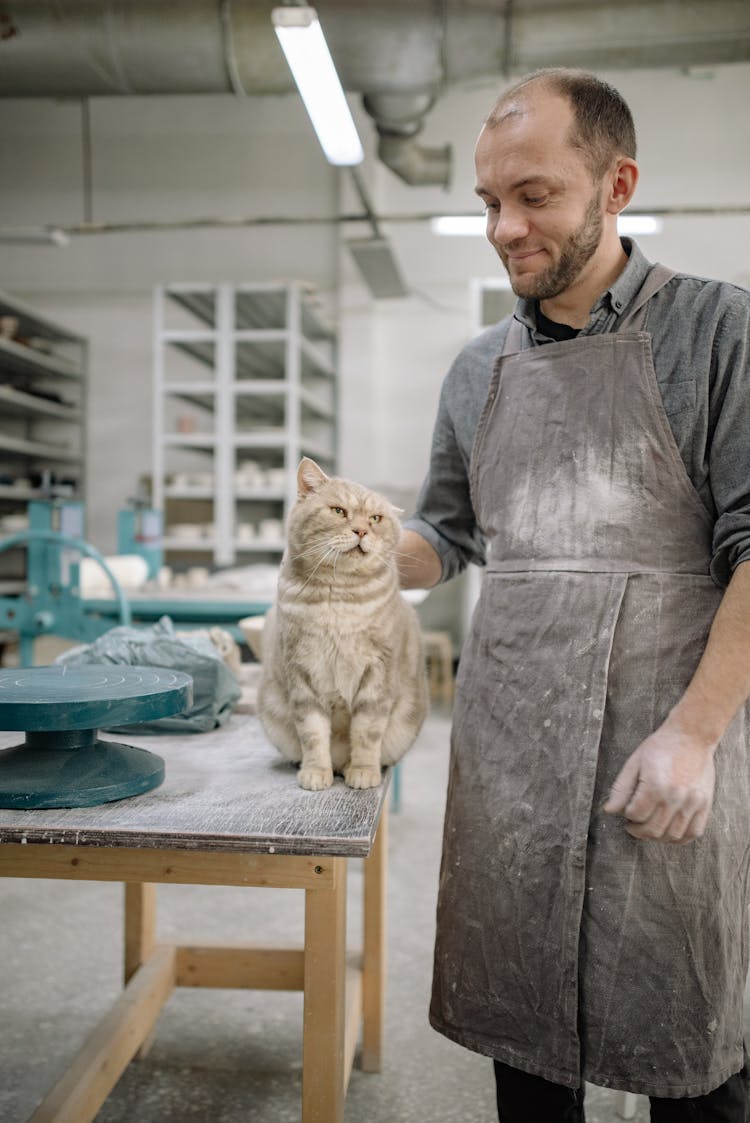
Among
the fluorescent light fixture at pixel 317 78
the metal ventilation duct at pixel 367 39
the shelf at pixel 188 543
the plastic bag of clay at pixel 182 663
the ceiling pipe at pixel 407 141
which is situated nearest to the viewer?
the plastic bag of clay at pixel 182 663

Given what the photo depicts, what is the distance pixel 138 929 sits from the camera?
82.5 inches

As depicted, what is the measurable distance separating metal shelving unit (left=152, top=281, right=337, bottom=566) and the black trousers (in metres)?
4.80

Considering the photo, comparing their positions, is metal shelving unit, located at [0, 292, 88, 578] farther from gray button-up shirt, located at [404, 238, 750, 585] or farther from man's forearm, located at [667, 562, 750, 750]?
man's forearm, located at [667, 562, 750, 750]

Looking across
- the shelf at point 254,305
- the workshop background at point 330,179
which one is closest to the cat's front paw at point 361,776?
the workshop background at point 330,179

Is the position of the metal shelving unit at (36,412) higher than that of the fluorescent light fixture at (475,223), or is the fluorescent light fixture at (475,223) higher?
the fluorescent light fixture at (475,223)

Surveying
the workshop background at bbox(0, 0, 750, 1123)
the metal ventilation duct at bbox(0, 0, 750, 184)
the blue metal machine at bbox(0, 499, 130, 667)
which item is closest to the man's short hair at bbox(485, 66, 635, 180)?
the blue metal machine at bbox(0, 499, 130, 667)

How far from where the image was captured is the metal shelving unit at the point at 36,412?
22.4ft

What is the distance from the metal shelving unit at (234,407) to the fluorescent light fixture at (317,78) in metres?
1.92

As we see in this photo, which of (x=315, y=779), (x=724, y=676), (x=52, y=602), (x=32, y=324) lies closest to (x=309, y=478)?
(x=315, y=779)

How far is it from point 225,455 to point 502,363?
4.76 m

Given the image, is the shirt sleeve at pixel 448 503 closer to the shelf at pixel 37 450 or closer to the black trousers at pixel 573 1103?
the black trousers at pixel 573 1103

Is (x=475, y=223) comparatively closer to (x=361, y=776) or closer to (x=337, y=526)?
(x=337, y=526)

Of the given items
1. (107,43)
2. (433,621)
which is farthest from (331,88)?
(433,621)

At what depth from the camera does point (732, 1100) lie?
1175 mm
